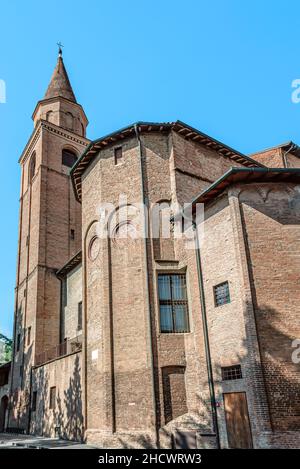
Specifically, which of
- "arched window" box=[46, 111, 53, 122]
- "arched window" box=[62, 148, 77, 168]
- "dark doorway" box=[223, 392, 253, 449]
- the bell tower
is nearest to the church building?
"dark doorway" box=[223, 392, 253, 449]

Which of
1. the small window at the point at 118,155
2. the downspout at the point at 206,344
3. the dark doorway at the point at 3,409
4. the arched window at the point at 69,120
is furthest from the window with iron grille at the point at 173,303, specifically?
the arched window at the point at 69,120

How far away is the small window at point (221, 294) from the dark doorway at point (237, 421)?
2834 mm

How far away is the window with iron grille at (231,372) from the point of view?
39.9ft

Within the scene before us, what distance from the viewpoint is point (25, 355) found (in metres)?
25.3

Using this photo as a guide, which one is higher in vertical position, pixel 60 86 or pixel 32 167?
pixel 60 86

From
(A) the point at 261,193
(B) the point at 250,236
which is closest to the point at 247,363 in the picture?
(B) the point at 250,236

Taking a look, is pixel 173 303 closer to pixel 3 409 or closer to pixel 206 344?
pixel 206 344

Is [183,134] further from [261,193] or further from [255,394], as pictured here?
[255,394]

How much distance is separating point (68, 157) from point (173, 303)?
64.3ft

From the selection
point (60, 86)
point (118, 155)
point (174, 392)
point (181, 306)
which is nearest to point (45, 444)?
point (174, 392)

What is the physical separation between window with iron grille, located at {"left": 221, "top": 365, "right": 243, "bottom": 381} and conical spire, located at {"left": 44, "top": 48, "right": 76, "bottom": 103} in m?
27.1

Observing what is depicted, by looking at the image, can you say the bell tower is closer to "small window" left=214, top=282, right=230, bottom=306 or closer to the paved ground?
the paved ground

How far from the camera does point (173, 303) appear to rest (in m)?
15.1

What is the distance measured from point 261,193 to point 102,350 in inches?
318
